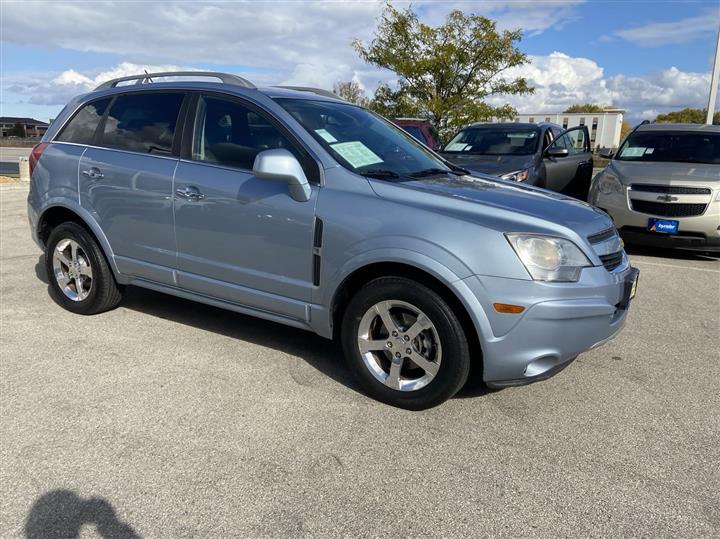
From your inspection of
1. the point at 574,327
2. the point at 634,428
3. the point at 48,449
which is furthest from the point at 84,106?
the point at 634,428

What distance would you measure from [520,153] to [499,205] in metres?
5.92

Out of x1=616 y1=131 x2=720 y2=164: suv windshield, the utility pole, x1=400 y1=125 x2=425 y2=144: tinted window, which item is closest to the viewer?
x1=616 y1=131 x2=720 y2=164: suv windshield

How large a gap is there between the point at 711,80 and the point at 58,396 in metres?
20.0

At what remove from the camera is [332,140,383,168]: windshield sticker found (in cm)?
356

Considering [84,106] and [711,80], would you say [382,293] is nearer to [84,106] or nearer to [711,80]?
[84,106]

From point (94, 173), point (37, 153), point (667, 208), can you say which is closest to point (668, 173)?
point (667, 208)

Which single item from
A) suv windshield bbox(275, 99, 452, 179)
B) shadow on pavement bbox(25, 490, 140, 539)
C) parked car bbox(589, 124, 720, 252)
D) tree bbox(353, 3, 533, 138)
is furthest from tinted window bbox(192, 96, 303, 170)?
tree bbox(353, 3, 533, 138)

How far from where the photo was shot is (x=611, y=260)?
11.0 feet

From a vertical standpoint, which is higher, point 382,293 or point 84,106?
point 84,106

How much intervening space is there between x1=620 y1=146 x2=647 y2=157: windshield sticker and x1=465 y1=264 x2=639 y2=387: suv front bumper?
6181 mm

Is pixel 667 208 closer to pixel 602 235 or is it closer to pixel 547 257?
pixel 602 235

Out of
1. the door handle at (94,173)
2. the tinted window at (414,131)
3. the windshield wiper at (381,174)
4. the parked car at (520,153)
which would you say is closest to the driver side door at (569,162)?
the parked car at (520,153)

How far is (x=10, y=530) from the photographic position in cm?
227

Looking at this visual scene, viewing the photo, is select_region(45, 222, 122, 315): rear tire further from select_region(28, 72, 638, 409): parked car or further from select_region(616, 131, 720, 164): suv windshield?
select_region(616, 131, 720, 164): suv windshield
